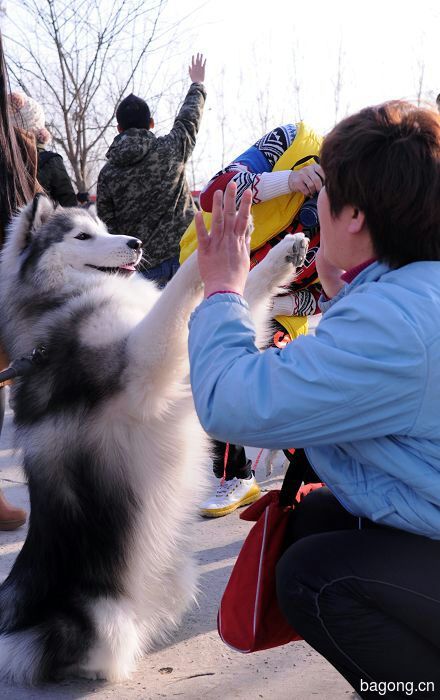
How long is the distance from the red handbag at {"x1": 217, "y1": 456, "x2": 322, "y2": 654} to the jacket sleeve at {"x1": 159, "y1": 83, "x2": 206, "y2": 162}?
332 cm

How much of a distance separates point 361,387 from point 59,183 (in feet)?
12.6

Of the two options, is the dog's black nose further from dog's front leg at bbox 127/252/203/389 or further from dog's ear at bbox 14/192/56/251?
dog's front leg at bbox 127/252/203/389

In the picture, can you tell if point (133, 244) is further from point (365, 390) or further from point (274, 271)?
point (365, 390)

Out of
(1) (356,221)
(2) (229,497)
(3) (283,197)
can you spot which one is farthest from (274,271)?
(2) (229,497)

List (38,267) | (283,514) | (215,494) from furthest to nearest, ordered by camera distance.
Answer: (215,494) → (38,267) → (283,514)

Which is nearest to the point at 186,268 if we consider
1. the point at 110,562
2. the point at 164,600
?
the point at 110,562

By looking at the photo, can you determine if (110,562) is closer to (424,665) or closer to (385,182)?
(424,665)

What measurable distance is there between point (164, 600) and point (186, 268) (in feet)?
3.64

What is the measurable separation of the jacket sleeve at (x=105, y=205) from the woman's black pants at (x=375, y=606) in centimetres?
348

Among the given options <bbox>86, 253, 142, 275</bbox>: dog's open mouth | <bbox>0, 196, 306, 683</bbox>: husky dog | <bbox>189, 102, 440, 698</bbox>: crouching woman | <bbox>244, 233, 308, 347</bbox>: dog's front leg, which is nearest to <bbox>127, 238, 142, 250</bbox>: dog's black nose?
<bbox>86, 253, 142, 275</bbox>: dog's open mouth

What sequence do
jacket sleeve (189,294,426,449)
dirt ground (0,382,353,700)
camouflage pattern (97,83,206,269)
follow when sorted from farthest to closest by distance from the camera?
1. camouflage pattern (97,83,206,269)
2. dirt ground (0,382,353,700)
3. jacket sleeve (189,294,426,449)

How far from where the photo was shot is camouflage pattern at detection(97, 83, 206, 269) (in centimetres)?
455

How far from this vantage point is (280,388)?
1395 millimetres

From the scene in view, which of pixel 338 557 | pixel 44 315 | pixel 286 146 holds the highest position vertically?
pixel 286 146
